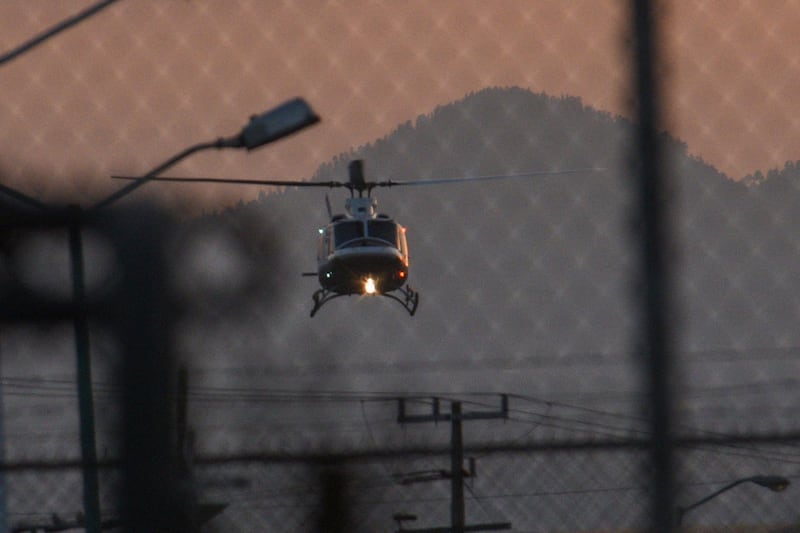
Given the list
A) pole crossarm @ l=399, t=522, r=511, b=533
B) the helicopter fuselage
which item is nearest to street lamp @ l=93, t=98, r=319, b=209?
pole crossarm @ l=399, t=522, r=511, b=533

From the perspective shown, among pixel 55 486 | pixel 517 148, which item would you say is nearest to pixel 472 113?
pixel 517 148

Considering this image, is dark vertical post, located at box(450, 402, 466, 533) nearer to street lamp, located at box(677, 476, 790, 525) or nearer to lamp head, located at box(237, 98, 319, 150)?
street lamp, located at box(677, 476, 790, 525)

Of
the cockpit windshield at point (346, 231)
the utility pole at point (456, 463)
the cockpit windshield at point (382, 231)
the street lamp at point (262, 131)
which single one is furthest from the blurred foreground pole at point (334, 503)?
the cockpit windshield at point (346, 231)

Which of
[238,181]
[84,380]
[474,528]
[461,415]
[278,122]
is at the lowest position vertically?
[474,528]

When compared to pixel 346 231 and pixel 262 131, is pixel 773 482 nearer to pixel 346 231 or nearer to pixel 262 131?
pixel 262 131

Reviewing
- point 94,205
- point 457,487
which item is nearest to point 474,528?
point 457,487

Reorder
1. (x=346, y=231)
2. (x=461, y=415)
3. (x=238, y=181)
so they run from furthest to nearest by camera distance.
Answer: (x=346, y=231), (x=461, y=415), (x=238, y=181)
